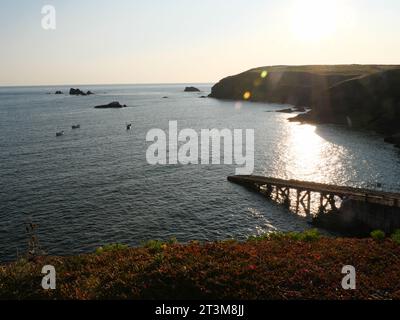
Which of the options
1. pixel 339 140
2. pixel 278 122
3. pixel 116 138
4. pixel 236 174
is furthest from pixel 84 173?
pixel 278 122

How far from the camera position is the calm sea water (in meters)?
41.7

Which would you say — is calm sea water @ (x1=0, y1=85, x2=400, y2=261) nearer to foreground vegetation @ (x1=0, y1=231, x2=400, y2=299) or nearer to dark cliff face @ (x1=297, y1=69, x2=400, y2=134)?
dark cliff face @ (x1=297, y1=69, x2=400, y2=134)

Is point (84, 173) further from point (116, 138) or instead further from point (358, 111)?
point (358, 111)

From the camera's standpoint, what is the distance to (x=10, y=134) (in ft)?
356

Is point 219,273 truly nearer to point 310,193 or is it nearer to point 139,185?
point 310,193

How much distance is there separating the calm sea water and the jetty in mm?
2421

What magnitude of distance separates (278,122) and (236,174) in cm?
6997

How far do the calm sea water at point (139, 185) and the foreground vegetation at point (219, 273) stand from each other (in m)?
18.9

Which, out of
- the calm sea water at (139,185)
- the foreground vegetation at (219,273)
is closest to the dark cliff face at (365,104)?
the calm sea water at (139,185)

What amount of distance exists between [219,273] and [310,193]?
3783cm

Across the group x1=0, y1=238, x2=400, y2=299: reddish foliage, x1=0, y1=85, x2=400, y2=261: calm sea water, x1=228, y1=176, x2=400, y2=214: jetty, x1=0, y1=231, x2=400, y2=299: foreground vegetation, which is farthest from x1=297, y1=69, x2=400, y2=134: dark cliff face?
x1=0, y1=238, x2=400, y2=299: reddish foliage

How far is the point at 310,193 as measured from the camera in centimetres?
5234

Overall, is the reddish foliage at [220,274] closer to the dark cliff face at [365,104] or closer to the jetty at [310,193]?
the jetty at [310,193]

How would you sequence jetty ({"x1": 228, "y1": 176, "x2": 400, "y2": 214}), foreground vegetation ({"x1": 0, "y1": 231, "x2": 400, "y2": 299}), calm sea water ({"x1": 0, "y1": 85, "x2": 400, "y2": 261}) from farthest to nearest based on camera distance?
calm sea water ({"x1": 0, "y1": 85, "x2": 400, "y2": 261}) → jetty ({"x1": 228, "y1": 176, "x2": 400, "y2": 214}) → foreground vegetation ({"x1": 0, "y1": 231, "x2": 400, "y2": 299})
